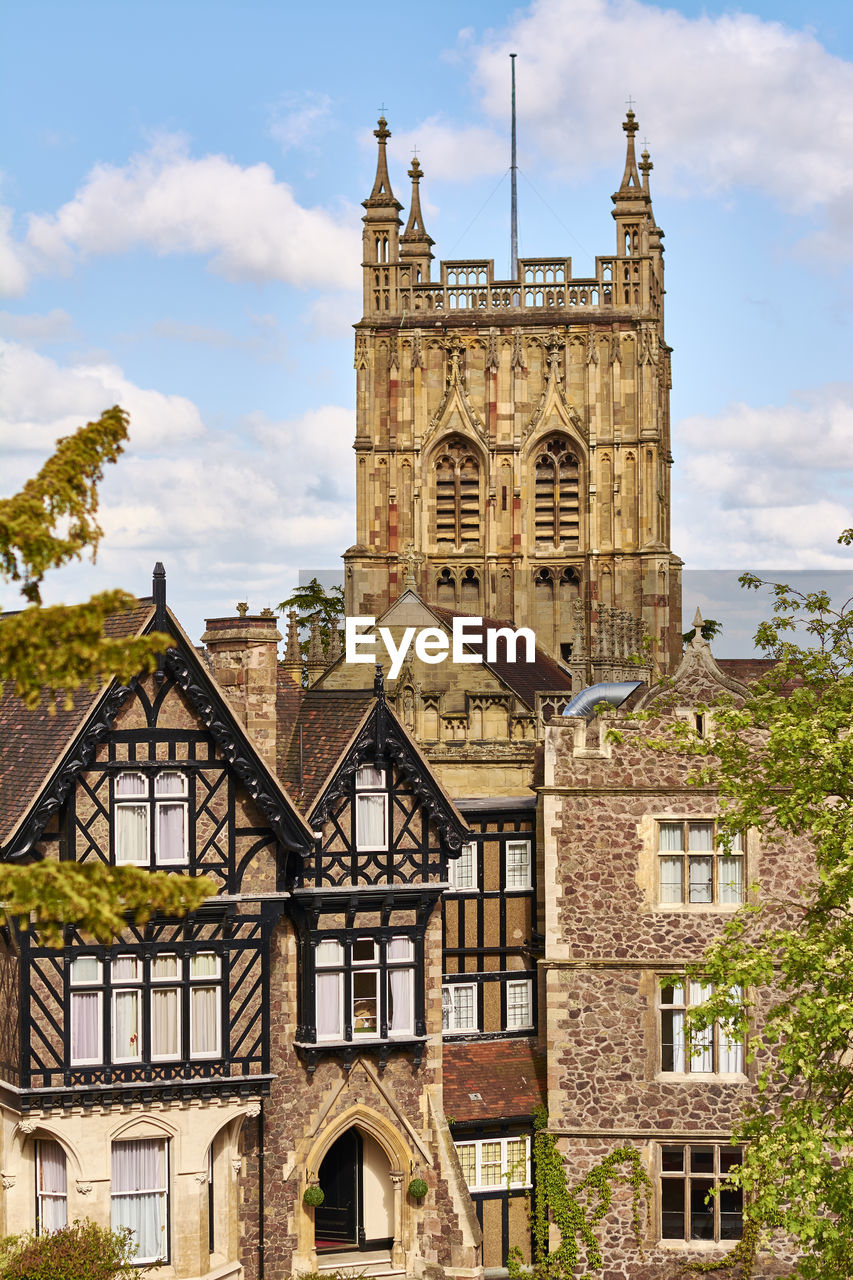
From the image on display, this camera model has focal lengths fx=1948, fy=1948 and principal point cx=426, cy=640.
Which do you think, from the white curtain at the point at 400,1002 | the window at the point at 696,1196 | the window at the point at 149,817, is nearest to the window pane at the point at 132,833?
the window at the point at 149,817

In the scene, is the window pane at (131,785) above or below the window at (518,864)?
above

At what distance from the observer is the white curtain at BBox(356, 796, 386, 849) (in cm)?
3127

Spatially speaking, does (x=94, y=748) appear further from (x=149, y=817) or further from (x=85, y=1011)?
(x=85, y=1011)

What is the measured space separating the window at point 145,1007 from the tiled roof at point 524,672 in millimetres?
19290

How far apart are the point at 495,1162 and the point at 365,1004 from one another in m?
4.32

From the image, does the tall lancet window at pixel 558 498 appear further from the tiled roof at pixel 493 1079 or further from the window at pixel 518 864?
the tiled roof at pixel 493 1079

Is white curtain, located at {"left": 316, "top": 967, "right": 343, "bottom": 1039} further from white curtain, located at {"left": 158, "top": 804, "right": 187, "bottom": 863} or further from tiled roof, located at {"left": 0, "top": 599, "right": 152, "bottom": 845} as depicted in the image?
tiled roof, located at {"left": 0, "top": 599, "right": 152, "bottom": 845}

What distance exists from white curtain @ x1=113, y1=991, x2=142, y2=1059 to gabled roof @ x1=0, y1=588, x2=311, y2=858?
9.16 ft

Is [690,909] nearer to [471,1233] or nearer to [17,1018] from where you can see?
[471,1233]

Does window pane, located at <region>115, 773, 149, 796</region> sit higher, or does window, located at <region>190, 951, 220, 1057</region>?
window pane, located at <region>115, 773, 149, 796</region>

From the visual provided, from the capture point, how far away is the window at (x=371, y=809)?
3125 centimetres

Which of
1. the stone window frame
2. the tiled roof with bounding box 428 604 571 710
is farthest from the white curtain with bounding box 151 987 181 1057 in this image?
the tiled roof with bounding box 428 604 571 710

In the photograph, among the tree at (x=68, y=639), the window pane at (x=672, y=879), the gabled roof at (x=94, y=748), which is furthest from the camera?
the window pane at (x=672, y=879)

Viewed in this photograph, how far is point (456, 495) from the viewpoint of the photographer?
81.4 m
